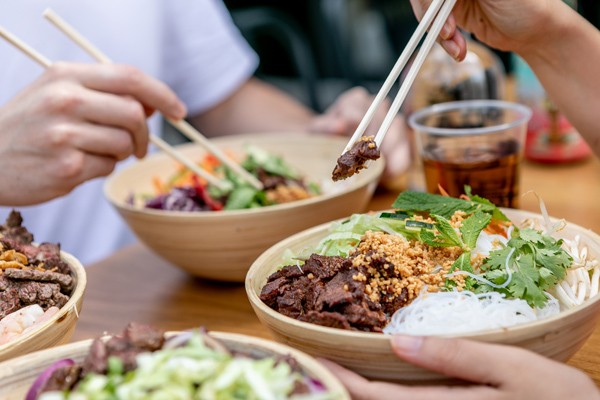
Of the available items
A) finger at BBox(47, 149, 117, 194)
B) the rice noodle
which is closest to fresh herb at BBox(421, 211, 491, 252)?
the rice noodle

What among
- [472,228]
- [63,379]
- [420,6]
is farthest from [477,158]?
[63,379]

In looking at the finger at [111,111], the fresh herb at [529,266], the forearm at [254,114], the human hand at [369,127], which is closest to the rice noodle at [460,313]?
the fresh herb at [529,266]

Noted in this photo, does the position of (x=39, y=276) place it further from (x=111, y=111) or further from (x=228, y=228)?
(x=111, y=111)

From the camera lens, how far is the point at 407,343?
32.9 inches

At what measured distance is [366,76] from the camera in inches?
246

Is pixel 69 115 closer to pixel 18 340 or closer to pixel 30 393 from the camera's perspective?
pixel 18 340

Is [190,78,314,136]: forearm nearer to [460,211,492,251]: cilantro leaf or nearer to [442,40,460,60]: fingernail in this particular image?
[442,40,460,60]: fingernail

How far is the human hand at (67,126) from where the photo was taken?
155cm

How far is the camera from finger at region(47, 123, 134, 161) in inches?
60.7

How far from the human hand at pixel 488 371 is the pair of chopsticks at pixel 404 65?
43cm

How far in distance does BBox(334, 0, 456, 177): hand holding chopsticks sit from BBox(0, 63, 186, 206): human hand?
Answer: 64 centimetres

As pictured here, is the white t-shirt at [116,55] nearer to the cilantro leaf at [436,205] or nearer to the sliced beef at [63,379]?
the cilantro leaf at [436,205]

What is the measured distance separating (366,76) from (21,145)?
497 cm

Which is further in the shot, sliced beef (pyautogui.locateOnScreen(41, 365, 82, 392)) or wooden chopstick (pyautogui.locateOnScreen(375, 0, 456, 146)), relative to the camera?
wooden chopstick (pyautogui.locateOnScreen(375, 0, 456, 146))
